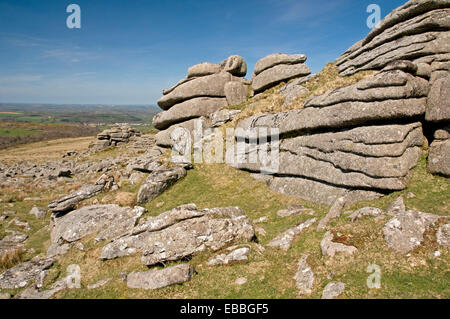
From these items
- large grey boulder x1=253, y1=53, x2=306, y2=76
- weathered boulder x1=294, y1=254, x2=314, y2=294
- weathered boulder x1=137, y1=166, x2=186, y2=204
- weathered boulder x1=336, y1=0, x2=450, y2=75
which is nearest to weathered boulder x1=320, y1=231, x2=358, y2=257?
weathered boulder x1=294, y1=254, x2=314, y2=294

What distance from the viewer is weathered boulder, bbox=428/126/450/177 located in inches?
699

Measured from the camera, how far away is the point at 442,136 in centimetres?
1936

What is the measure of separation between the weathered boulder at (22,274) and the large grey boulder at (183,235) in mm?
5114

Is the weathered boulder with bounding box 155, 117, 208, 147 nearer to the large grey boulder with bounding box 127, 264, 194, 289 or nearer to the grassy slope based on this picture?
the grassy slope

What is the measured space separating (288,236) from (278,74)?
30.7 meters

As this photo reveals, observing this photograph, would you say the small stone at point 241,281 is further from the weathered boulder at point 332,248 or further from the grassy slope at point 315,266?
the weathered boulder at point 332,248

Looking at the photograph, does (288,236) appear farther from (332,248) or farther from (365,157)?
(365,157)

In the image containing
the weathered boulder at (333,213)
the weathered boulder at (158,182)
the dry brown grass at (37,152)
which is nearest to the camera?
the weathered boulder at (333,213)

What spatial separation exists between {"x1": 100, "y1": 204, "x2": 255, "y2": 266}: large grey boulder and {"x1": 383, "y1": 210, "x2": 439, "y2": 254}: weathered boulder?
26.8ft

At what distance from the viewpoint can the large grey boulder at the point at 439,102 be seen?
1859 cm

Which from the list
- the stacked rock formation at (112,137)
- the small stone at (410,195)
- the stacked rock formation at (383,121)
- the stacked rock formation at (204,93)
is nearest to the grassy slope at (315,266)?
the small stone at (410,195)

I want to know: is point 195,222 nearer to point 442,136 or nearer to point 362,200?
point 362,200

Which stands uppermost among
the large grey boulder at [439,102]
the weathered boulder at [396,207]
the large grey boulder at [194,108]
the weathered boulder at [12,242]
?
the large grey boulder at [194,108]
